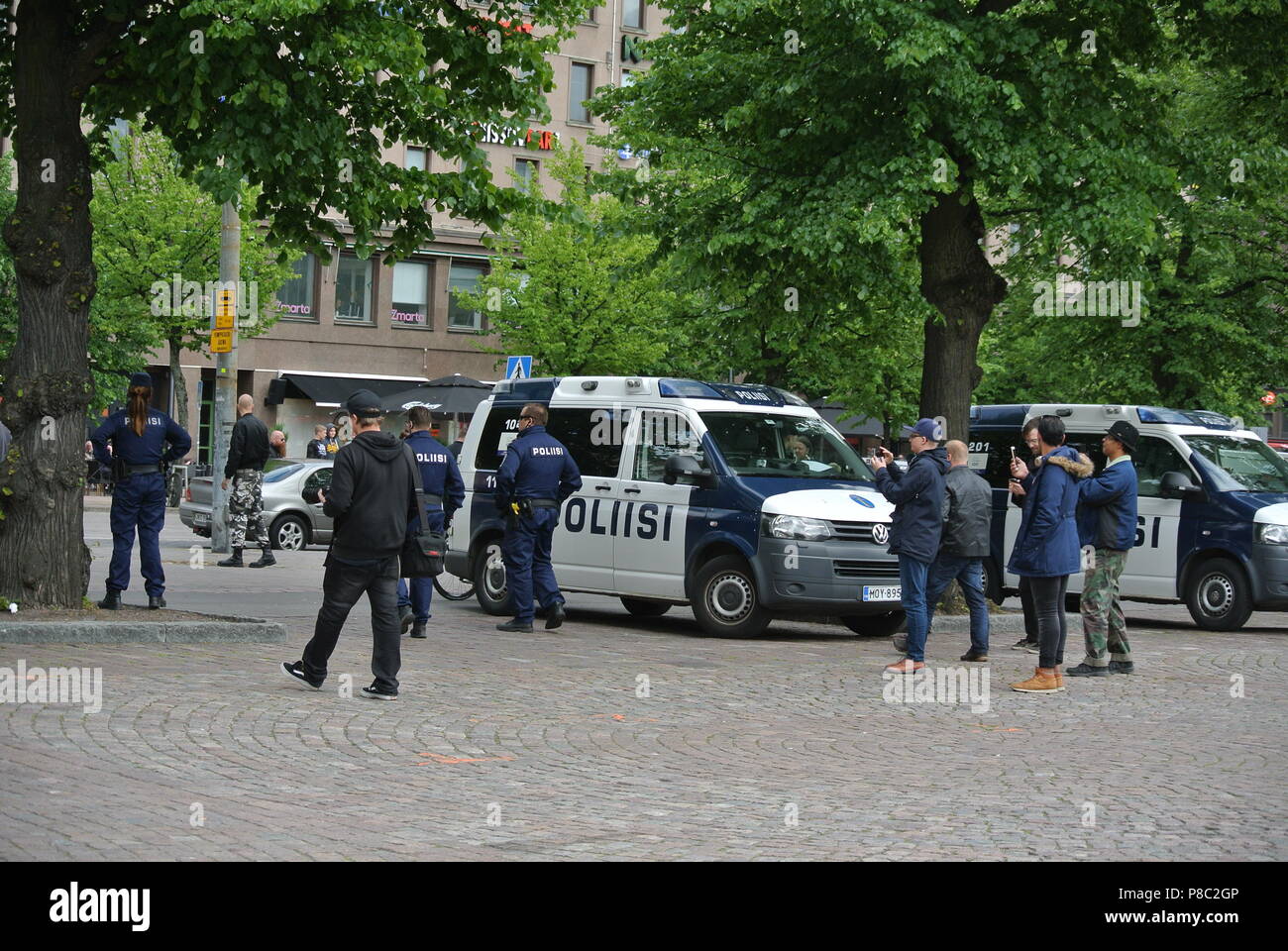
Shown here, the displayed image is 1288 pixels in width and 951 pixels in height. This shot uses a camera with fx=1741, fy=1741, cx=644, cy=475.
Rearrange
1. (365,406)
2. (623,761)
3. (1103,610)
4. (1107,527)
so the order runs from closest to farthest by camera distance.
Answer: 1. (623,761)
2. (365,406)
3. (1107,527)
4. (1103,610)

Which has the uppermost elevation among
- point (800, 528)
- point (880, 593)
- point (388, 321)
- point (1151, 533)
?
point (388, 321)

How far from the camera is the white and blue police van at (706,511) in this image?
48.1 ft

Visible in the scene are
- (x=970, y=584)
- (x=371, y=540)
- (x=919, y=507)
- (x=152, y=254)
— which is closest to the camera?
(x=371, y=540)

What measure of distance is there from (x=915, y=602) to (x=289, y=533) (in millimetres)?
15739

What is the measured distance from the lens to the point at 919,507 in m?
12.5

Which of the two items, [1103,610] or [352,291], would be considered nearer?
[1103,610]

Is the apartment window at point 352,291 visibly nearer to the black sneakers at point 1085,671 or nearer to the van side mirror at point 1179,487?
the van side mirror at point 1179,487

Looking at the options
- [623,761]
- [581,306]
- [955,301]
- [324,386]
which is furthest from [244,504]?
[324,386]

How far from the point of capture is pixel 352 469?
10.3m

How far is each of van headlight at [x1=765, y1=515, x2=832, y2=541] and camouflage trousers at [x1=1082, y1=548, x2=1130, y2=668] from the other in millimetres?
2387

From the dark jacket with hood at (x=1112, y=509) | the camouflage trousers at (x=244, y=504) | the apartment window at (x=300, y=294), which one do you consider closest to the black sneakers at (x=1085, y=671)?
the dark jacket with hood at (x=1112, y=509)

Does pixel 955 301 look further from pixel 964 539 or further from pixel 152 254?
pixel 152 254

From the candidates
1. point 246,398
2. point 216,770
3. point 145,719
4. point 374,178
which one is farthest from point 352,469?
point 246,398

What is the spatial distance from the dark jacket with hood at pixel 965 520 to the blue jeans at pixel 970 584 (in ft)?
0.27
